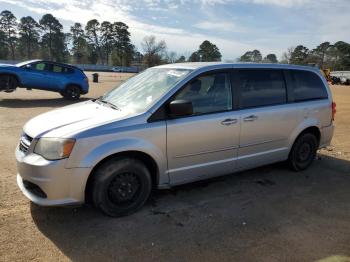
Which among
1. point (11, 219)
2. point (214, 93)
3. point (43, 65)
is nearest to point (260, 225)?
point (214, 93)

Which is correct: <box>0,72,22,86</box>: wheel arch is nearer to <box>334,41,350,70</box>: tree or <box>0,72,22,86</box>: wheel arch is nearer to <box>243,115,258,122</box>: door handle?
<box>243,115,258,122</box>: door handle

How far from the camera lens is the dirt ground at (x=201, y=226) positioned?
3.55 meters

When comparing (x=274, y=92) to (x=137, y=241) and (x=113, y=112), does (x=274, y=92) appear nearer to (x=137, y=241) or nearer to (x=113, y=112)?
(x=113, y=112)

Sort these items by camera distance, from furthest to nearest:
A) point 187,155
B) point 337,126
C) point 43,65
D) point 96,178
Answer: point 43,65 < point 337,126 < point 187,155 < point 96,178

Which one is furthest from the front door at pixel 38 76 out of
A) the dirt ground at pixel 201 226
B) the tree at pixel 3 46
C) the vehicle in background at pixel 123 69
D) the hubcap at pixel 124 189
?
the tree at pixel 3 46

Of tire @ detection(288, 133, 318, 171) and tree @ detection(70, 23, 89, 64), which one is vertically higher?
tree @ detection(70, 23, 89, 64)

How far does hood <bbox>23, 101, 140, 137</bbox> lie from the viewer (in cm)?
394

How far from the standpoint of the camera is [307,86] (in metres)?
6.13

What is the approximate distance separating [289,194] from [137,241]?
97.9 inches

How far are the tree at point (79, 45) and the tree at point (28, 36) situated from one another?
11543 mm

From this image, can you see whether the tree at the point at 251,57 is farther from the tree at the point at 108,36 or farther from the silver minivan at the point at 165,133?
the tree at the point at 108,36

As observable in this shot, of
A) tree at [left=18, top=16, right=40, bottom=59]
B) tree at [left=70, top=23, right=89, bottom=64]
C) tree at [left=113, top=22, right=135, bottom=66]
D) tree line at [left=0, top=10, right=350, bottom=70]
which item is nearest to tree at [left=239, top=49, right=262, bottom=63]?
tree line at [left=0, top=10, right=350, bottom=70]

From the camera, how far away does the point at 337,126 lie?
428 inches

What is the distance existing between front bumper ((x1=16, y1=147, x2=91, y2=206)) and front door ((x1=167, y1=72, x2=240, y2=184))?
1140 mm
